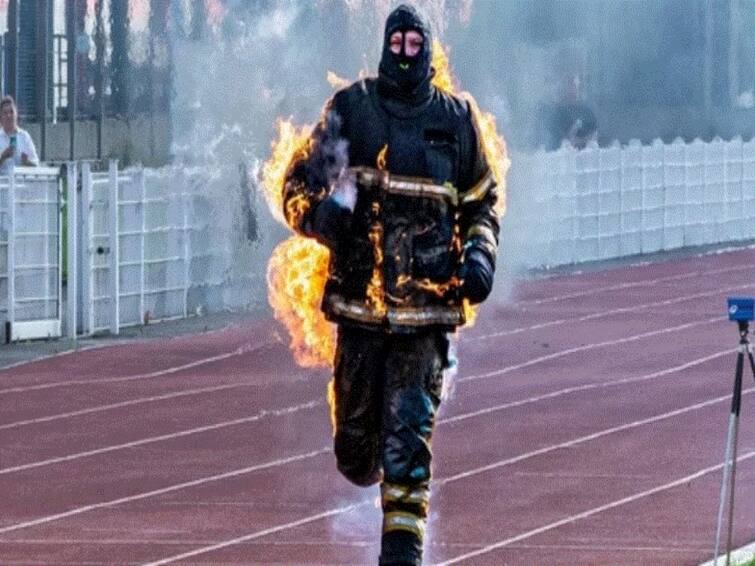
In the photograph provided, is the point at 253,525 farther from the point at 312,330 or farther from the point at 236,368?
the point at 236,368

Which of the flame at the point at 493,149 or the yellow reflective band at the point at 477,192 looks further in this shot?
the flame at the point at 493,149

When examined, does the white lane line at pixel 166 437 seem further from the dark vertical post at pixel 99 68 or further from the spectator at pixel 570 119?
the spectator at pixel 570 119

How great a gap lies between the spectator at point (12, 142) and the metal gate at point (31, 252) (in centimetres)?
34

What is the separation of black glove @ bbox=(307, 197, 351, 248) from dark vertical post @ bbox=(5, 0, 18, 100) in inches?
1086

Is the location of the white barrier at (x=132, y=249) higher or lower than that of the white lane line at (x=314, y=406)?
higher

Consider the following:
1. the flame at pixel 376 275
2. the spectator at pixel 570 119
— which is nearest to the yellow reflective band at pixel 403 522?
the flame at pixel 376 275

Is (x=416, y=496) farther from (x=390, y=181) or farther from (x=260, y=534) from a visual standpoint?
(x=260, y=534)

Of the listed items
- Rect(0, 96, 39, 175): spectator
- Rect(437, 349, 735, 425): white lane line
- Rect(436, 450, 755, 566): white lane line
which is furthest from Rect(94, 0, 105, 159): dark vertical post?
Rect(436, 450, 755, 566): white lane line

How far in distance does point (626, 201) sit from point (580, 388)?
54.8 ft

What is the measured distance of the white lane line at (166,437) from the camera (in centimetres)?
1392

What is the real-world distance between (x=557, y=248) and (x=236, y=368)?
1280cm

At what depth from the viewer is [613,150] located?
113ft

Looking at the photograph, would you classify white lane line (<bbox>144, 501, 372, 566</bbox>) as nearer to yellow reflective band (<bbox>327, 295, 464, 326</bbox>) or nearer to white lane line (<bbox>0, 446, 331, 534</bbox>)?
white lane line (<bbox>0, 446, 331, 534</bbox>)

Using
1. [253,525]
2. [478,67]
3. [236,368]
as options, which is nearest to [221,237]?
[236,368]
